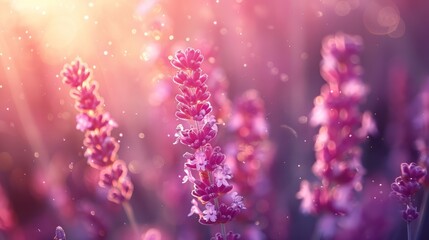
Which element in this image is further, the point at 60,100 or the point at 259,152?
the point at 60,100

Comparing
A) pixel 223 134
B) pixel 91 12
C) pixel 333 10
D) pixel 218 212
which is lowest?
pixel 218 212

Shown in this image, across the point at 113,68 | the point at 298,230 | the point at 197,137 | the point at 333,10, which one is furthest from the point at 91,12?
the point at 197,137

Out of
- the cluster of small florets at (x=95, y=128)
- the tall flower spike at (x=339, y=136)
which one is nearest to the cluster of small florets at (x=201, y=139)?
the cluster of small florets at (x=95, y=128)

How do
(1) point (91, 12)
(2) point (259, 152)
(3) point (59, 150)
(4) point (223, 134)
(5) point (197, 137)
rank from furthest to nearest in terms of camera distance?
1. (1) point (91, 12)
2. (3) point (59, 150)
3. (4) point (223, 134)
4. (2) point (259, 152)
5. (5) point (197, 137)

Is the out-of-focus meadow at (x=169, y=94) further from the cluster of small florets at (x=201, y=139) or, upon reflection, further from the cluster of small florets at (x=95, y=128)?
Result: the cluster of small florets at (x=201, y=139)

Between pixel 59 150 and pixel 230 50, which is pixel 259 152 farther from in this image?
pixel 230 50

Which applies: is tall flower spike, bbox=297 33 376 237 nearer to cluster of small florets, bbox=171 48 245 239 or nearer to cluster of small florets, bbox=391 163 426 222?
cluster of small florets, bbox=391 163 426 222

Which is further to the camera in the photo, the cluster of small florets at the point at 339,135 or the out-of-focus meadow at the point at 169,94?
the out-of-focus meadow at the point at 169,94

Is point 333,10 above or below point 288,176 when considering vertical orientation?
above
